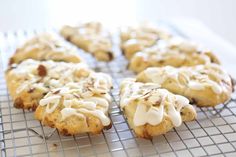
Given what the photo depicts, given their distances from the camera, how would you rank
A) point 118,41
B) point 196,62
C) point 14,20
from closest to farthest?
point 196,62
point 118,41
point 14,20

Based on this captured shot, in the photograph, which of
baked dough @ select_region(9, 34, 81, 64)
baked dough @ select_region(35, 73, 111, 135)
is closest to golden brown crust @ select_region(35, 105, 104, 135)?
baked dough @ select_region(35, 73, 111, 135)

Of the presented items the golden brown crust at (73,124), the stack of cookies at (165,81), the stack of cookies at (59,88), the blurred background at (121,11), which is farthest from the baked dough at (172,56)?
the blurred background at (121,11)

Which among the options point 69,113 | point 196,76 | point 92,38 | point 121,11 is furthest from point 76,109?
point 121,11

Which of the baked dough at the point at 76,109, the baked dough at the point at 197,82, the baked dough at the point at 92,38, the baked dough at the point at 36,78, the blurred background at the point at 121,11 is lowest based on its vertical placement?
the blurred background at the point at 121,11

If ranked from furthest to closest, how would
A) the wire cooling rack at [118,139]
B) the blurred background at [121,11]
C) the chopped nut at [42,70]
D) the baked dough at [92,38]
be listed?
the blurred background at [121,11]
the baked dough at [92,38]
the chopped nut at [42,70]
the wire cooling rack at [118,139]

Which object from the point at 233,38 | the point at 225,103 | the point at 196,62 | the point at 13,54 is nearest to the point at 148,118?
the point at 225,103

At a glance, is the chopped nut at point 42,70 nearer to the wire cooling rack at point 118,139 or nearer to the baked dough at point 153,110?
the wire cooling rack at point 118,139

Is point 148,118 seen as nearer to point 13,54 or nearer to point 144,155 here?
point 144,155
